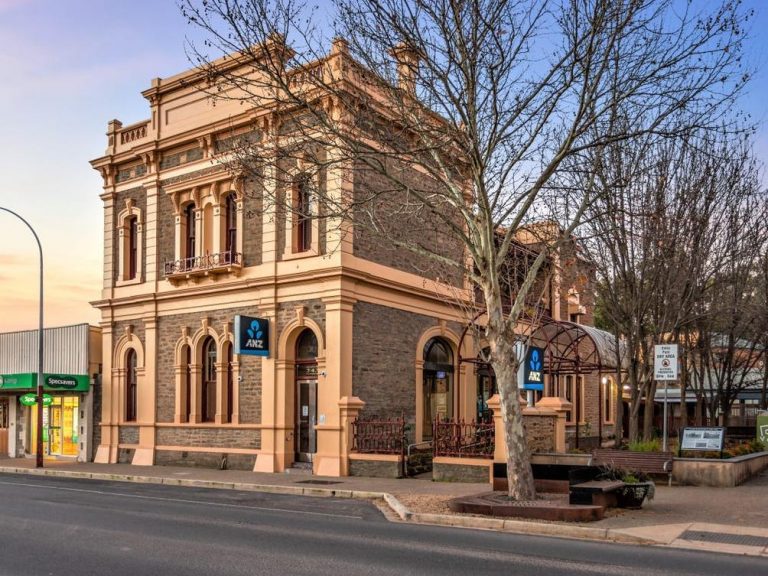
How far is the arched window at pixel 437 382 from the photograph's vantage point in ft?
86.1

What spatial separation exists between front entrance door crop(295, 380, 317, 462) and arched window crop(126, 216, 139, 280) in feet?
27.9

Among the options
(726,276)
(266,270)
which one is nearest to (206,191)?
(266,270)

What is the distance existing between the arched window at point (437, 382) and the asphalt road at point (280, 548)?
1067cm

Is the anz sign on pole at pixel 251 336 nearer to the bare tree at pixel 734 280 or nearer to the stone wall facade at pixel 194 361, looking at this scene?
the stone wall facade at pixel 194 361

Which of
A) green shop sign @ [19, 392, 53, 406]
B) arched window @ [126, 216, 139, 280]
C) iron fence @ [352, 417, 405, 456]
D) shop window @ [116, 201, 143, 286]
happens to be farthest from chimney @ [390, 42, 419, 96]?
green shop sign @ [19, 392, 53, 406]

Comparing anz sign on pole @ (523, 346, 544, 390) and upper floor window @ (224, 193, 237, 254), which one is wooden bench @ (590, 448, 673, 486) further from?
upper floor window @ (224, 193, 237, 254)

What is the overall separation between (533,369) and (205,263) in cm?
1020

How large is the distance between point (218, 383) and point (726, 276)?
1503 centimetres

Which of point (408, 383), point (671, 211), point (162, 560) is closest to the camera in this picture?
point (162, 560)

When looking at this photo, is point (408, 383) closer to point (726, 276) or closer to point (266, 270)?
point (266, 270)

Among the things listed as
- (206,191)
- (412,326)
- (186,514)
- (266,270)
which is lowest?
(186,514)

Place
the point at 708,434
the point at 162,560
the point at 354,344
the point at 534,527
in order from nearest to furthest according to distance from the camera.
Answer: the point at 162,560, the point at 534,527, the point at 708,434, the point at 354,344

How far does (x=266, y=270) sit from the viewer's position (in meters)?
24.1

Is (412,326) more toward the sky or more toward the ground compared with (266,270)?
more toward the ground
